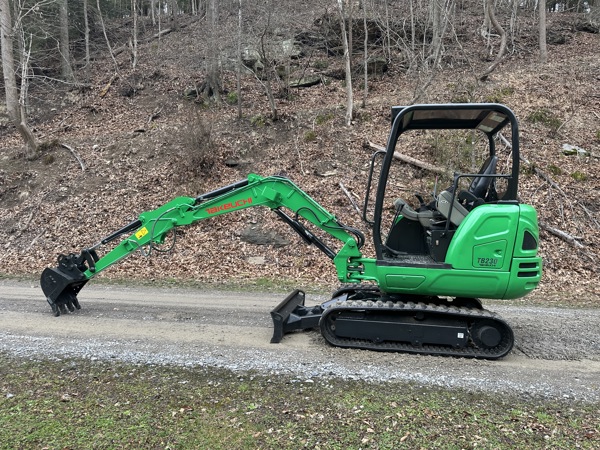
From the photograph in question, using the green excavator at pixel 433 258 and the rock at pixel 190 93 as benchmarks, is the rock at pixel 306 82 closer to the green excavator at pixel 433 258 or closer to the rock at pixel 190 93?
the rock at pixel 190 93

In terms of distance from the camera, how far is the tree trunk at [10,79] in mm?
15875

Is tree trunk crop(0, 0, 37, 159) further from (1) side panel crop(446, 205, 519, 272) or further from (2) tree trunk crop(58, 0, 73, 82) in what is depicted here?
(1) side panel crop(446, 205, 519, 272)

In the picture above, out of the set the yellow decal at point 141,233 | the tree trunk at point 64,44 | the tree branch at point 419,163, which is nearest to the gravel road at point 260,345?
the yellow decal at point 141,233

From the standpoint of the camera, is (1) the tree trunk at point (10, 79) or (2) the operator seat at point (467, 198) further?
(1) the tree trunk at point (10, 79)

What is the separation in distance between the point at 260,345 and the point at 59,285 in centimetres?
370

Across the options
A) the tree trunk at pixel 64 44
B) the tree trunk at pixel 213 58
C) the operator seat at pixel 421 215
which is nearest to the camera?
the operator seat at pixel 421 215

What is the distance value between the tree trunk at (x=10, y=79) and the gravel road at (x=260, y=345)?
10780mm

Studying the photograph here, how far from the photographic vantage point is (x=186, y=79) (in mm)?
22188

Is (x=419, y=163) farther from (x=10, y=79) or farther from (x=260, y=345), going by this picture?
(x=10, y=79)

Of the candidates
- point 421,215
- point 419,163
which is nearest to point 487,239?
point 421,215

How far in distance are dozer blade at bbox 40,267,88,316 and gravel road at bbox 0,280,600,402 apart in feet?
0.78

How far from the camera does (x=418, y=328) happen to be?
5723 millimetres

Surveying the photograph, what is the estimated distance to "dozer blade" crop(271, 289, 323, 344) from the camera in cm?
623

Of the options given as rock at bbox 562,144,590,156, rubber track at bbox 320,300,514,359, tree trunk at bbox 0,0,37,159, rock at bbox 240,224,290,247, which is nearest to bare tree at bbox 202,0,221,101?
tree trunk at bbox 0,0,37,159
